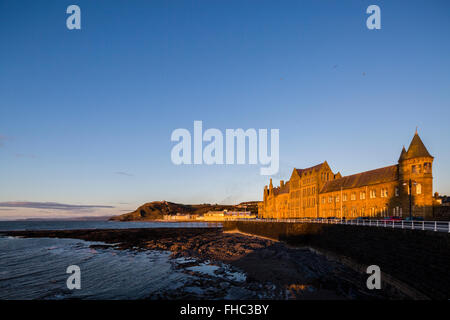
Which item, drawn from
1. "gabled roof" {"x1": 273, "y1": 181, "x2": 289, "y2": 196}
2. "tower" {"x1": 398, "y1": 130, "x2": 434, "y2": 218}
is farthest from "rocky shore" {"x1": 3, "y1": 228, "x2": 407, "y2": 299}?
"gabled roof" {"x1": 273, "y1": 181, "x2": 289, "y2": 196}

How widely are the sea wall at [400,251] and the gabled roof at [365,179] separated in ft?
81.5

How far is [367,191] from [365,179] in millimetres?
4167

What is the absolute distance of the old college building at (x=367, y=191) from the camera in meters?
47.3

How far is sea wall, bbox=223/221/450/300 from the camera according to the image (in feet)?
57.9

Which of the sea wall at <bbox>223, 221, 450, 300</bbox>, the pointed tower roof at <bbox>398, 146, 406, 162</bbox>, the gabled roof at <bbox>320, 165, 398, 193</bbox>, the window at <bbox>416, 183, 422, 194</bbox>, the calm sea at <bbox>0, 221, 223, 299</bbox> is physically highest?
the pointed tower roof at <bbox>398, 146, 406, 162</bbox>

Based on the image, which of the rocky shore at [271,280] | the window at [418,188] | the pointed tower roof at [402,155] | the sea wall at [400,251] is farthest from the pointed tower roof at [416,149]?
the rocky shore at [271,280]

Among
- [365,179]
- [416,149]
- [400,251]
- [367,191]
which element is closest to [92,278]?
[400,251]

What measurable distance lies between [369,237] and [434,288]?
1172cm

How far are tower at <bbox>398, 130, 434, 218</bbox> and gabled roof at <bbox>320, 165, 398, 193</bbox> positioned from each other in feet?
19.1

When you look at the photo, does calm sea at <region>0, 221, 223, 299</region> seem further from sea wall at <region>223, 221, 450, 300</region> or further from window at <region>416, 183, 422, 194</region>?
window at <region>416, 183, 422, 194</region>

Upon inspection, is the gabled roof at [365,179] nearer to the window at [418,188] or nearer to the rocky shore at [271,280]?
the window at [418,188]

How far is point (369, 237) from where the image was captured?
28.8m

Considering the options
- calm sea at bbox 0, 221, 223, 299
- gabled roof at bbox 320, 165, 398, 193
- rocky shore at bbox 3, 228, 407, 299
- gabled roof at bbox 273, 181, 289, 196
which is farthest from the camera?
gabled roof at bbox 273, 181, 289, 196

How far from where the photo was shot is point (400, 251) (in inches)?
898
